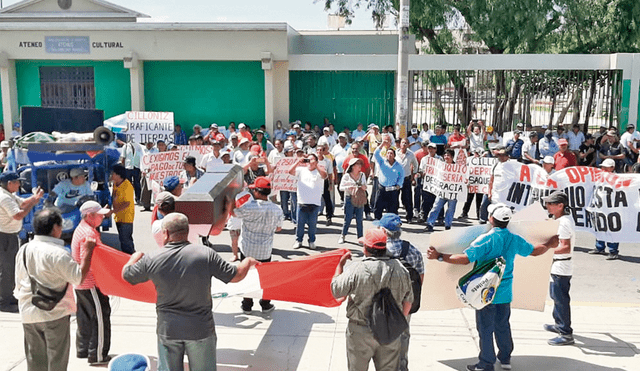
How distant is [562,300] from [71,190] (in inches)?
287

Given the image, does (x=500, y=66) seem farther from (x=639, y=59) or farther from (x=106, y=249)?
(x=106, y=249)

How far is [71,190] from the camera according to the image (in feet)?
34.8

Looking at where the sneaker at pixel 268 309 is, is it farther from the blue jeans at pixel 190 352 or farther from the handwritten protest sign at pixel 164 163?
the handwritten protest sign at pixel 164 163

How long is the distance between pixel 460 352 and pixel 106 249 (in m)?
3.76

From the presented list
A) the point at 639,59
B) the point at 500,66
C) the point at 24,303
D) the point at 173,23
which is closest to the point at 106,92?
the point at 173,23

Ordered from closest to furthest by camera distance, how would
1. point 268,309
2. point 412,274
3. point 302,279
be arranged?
point 412,274 < point 302,279 < point 268,309

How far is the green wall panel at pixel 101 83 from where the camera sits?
24.2m

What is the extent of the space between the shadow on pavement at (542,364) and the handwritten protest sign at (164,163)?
9756 millimetres

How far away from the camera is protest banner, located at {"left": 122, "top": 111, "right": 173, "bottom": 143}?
18562 millimetres

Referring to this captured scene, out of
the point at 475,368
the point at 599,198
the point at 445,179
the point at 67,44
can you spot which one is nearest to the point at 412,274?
the point at 475,368

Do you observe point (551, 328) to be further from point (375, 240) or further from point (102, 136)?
point (102, 136)

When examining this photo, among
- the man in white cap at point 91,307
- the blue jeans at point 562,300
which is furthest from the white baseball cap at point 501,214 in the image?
the man in white cap at point 91,307

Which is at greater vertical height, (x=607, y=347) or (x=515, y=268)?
(x=515, y=268)

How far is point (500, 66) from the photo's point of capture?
74.2 feet
